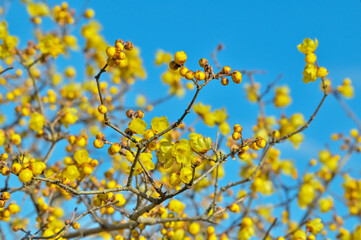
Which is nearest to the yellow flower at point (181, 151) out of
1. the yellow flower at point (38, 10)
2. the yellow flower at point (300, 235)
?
the yellow flower at point (300, 235)

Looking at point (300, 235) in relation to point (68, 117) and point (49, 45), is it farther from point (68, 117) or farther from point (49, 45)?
point (49, 45)

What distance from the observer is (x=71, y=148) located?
3.60 meters

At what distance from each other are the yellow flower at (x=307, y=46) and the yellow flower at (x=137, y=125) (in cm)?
154

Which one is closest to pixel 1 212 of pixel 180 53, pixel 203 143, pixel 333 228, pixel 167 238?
pixel 167 238

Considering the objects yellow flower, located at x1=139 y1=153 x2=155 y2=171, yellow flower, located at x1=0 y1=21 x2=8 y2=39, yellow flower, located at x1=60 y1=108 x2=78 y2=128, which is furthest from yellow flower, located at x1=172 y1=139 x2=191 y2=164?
yellow flower, located at x1=0 y1=21 x2=8 y2=39

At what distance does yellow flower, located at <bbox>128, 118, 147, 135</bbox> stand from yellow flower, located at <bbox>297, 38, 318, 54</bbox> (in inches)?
60.6

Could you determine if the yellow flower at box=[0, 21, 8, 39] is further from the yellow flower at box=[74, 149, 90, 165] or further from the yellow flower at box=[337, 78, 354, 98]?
the yellow flower at box=[337, 78, 354, 98]

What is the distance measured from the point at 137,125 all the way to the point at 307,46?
5.28ft

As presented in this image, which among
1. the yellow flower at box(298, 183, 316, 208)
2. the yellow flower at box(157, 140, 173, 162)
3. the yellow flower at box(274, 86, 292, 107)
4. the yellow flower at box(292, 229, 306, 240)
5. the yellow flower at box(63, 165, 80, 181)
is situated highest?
the yellow flower at box(274, 86, 292, 107)

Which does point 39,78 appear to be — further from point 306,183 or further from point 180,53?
point 306,183

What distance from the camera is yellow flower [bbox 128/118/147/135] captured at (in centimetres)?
211

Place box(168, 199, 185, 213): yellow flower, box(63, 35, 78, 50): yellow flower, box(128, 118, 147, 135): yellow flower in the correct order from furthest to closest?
box(63, 35, 78, 50): yellow flower
box(168, 199, 185, 213): yellow flower
box(128, 118, 147, 135): yellow flower

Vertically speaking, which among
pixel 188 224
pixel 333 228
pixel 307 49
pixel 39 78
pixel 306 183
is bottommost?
pixel 333 228

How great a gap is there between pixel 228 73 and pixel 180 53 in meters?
0.31
